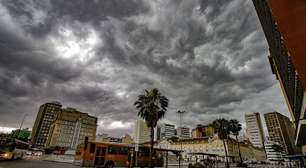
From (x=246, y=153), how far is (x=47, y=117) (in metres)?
167

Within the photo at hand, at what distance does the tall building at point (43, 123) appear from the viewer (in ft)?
490

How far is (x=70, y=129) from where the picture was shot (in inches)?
4857

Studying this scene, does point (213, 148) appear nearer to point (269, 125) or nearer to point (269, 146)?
point (269, 146)

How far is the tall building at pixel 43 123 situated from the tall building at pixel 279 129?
21606cm

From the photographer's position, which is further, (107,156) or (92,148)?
(107,156)

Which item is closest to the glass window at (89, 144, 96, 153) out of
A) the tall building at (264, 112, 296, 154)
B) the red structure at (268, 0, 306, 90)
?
the red structure at (268, 0, 306, 90)

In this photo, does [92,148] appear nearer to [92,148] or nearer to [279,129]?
[92,148]

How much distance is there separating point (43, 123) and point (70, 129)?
51.6m

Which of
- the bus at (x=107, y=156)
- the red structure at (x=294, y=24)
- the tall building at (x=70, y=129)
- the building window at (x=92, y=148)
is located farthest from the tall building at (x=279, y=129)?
the red structure at (x=294, y=24)

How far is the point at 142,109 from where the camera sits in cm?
2706

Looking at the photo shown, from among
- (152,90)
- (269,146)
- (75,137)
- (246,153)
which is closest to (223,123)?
(152,90)

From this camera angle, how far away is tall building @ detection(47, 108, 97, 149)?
388 ft

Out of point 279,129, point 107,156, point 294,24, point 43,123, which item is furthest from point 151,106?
point 279,129

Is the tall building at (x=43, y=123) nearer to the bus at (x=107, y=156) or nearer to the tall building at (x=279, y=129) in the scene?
the bus at (x=107, y=156)
